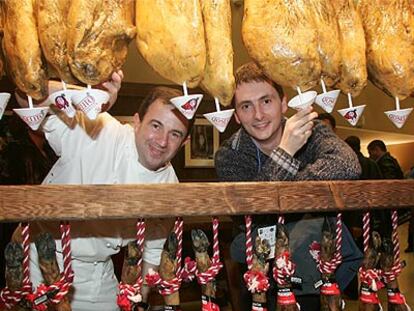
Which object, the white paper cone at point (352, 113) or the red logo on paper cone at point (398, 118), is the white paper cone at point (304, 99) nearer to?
the white paper cone at point (352, 113)

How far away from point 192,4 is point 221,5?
74 mm

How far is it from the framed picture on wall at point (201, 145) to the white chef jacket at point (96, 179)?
141 inches

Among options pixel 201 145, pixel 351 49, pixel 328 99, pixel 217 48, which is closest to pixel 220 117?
pixel 217 48

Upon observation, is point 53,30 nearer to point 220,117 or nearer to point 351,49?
point 220,117

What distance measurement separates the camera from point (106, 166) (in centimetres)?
170

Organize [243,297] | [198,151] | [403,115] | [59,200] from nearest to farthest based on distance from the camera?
[59,200] < [403,115] < [243,297] < [198,151]

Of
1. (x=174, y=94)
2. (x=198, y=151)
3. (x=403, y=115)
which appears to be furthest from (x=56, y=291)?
(x=198, y=151)

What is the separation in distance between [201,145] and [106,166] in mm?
3818

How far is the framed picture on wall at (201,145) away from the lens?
5457 millimetres

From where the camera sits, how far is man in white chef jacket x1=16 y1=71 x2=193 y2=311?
1.63 meters

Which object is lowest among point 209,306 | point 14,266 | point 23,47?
point 209,306

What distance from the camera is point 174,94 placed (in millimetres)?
1703

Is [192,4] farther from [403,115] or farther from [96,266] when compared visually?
[96,266]

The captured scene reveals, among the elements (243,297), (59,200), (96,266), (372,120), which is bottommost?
(243,297)
